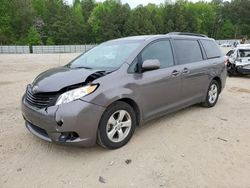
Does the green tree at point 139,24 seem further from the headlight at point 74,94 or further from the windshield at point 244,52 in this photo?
the headlight at point 74,94

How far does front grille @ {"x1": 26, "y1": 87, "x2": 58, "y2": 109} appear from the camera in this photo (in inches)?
133

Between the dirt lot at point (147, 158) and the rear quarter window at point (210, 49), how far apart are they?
1.58 metres

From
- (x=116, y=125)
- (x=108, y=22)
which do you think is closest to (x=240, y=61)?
(x=116, y=125)

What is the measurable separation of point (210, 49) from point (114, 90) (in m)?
3.22

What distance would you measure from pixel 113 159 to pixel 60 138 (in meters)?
0.76

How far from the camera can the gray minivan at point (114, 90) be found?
3.33 m

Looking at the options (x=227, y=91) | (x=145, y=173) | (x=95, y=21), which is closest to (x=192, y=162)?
(x=145, y=173)

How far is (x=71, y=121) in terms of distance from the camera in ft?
10.6

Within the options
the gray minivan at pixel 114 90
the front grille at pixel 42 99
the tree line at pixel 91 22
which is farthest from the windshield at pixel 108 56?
the tree line at pixel 91 22

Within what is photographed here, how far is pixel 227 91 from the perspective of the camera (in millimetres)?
7906

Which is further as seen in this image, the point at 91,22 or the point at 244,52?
the point at 91,22

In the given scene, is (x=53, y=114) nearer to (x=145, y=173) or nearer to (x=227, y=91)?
(x=145, y=173)

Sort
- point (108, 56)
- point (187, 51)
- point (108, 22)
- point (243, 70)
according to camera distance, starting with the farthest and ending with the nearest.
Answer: point (108, 22)
point (243, 70)
point (187, 51)
point (108, 56)

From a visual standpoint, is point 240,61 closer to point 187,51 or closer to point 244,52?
point 244,52
